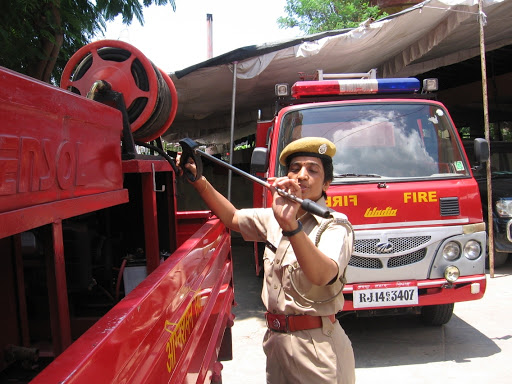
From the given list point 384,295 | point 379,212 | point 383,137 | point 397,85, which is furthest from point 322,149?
point 397,85

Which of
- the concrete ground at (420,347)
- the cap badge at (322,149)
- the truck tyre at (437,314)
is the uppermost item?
the cap badge at (322,149)

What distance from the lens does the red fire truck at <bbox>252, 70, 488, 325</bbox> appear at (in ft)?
12.4

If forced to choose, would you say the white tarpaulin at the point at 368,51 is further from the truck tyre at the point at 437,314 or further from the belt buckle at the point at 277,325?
the belt buckle at the point at 277,325

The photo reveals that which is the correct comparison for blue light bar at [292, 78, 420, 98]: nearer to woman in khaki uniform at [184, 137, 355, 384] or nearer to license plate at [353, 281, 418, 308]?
license plate at [353, 281, 418, 308]

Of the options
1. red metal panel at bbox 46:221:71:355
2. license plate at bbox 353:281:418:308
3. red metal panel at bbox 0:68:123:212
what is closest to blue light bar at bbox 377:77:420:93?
license plate at bbox 353:281:418:308

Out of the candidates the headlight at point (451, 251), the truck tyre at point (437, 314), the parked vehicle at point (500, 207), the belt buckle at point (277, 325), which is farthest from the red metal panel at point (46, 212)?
the parked vehicle at point (500, 207)

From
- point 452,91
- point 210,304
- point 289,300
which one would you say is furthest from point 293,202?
point 452,91

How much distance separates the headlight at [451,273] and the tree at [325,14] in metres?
11.7

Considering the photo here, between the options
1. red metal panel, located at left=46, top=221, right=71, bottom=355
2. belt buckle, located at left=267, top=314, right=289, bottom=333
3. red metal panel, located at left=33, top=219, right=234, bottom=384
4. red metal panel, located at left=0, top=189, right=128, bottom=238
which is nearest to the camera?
red metal panel, located at left=33, top=219, right=234, bottom=384

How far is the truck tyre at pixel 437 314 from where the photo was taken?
4270 mm

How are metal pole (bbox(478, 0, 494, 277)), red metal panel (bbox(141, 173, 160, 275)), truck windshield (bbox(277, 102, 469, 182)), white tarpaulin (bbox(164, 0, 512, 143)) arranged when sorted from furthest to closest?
white tarpaulin (bbox(164, 0, 512, 143)), metal pole (bbox(478, 0, 494, 277)), truck windshield (bbox(277, 102, 469, 182)), red metal panel (bbox(141, 173, 160, 275))

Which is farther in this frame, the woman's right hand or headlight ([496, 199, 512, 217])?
headlight ([496, 199, 512, 217])

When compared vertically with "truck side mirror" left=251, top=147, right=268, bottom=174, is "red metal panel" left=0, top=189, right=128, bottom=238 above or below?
below

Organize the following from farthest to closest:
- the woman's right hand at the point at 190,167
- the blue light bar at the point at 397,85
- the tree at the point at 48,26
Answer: the blue light bar at the point at 397,85, the tree at the point at 48,26, the woman's right hand at the point at 190,167
